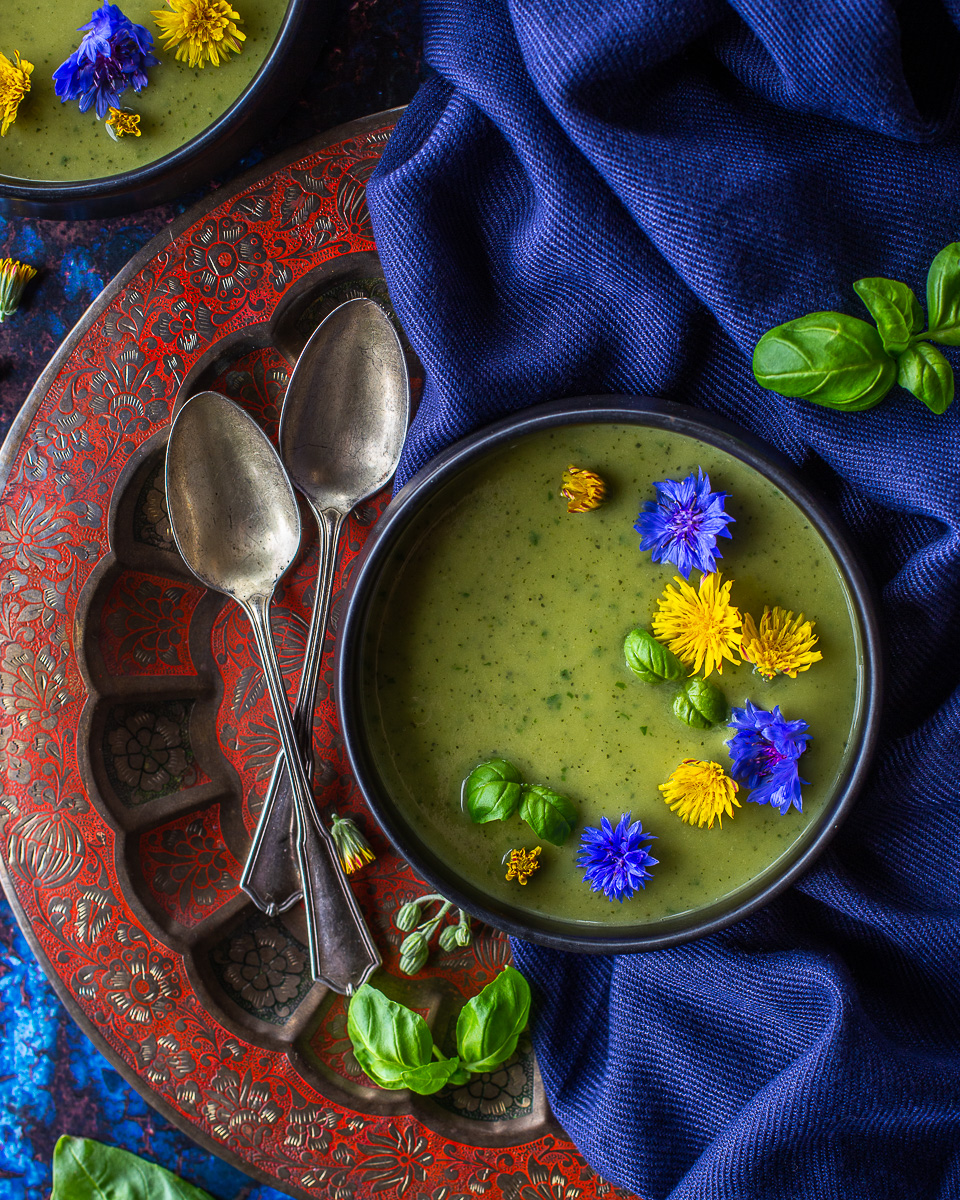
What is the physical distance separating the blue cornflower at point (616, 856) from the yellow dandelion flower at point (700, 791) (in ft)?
0.17

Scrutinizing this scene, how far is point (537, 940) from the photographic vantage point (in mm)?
1084

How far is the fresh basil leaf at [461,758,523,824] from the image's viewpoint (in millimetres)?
1077

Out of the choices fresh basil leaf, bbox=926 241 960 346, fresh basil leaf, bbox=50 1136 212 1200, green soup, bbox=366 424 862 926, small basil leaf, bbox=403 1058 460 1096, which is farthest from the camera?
fresh basil leaf, bbox=50 1136 212 1200

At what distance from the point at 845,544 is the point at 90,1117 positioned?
125 cm

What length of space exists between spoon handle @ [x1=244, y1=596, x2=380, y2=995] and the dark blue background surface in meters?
0.34

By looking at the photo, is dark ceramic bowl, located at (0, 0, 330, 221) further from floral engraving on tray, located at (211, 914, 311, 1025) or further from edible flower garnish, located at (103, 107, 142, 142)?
floral engraving on tray, located at (211, 914, 311, 1025)

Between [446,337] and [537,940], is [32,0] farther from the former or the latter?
[537,940]

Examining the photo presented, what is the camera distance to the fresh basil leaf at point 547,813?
1078mm

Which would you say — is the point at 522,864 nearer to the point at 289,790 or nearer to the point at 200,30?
the point at 289,790

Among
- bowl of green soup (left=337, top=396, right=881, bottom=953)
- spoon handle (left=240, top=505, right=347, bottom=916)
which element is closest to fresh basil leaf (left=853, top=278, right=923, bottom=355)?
bowl of green soup (left=337, top=396, right=881, bottom=953)

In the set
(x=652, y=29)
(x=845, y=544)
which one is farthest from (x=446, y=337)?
(x=845, y=544)

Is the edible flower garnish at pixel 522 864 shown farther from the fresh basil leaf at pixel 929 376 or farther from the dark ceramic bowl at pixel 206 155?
the dark ceramic bowl at pixel 206 155

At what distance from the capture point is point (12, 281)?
123 cm

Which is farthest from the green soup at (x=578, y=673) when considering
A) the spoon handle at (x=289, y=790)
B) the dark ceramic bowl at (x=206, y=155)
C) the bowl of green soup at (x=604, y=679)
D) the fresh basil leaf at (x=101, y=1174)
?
the fresh basil leaf at (x=101, y=1174)
